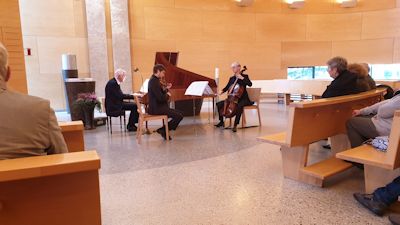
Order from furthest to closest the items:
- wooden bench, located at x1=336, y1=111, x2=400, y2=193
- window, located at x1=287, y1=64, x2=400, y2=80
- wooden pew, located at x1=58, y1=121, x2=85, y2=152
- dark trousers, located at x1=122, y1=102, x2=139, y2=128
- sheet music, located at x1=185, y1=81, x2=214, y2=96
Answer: window, located at x1=287, y1=64, x2=400, y2=80 < dark trousers, located at x1=122, y1=102, x2=139, y2=128 < sheet music, located at x1=185, y1=81, x2=214, y2=96 < wooden bench, located at x1=336, y1=111, x2=400, y2=193 < wooden pew, located at x1=58, y1=121, x2=85, y2=152

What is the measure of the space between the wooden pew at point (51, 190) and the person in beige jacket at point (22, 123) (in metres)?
0.07

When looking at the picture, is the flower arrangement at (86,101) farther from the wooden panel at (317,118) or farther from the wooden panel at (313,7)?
the wooden panel at (313,7)

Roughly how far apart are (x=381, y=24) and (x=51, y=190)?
10.6 metres

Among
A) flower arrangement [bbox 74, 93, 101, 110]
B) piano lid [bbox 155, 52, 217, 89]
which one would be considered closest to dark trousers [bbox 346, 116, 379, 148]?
piano lid [bbox 155, 52, 217, 89]

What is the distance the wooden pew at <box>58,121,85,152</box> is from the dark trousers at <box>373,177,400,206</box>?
2.12m

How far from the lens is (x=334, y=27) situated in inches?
388

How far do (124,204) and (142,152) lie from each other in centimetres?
158

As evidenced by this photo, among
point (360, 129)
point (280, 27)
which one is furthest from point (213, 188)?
point (280, 27)

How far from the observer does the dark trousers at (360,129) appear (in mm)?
2754

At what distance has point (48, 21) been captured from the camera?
7582 millimetres

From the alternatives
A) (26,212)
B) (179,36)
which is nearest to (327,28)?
(179,36)

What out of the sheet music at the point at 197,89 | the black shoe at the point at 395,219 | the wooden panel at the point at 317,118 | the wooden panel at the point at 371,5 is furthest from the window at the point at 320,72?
the black shoe at the point at 395,219

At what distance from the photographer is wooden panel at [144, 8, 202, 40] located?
8.61 meters

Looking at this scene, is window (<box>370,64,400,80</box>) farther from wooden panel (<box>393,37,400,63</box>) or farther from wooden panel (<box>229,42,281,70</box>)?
wooden panel (<box>229,42,281,70</box>)
